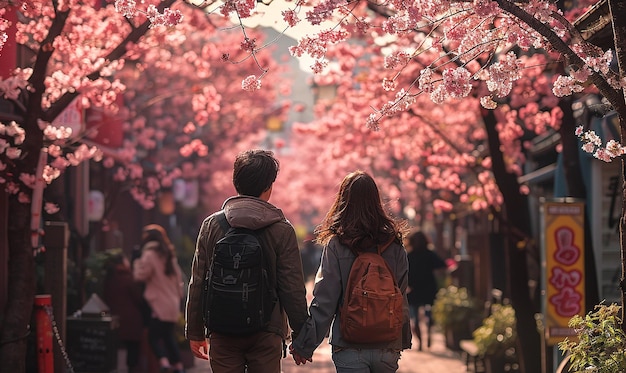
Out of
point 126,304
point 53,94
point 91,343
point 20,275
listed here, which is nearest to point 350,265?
point 20,275

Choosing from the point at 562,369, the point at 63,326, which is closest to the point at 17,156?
the point at 63,326

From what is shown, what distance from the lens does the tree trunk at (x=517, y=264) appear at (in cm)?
1277

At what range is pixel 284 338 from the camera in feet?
21.0

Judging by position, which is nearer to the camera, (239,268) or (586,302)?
(239,268)

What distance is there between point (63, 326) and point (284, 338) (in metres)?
5.72

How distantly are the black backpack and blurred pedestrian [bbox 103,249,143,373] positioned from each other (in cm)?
777

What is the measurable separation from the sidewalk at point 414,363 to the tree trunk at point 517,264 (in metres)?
3.25

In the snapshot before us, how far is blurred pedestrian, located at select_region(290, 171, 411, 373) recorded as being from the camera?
6.22 metres

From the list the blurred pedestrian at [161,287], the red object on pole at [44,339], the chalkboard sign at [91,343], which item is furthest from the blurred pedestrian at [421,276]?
the red object on pole at [44,339]

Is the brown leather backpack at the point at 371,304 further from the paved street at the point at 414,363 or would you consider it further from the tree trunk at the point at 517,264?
the paved street at the point at 414,363

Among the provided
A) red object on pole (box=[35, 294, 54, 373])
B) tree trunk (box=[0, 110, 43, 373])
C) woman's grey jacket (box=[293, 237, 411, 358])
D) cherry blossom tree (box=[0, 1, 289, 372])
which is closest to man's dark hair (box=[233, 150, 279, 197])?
woman's grey jacket (box=[293, 237, 411, 358])

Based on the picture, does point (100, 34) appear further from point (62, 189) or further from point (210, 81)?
point (210, 81)

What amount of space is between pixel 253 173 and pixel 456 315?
1416 centimetres

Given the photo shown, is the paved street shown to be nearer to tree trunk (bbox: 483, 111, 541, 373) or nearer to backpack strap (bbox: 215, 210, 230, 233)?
tree trunk (bbox: 483, 111, 541, 373)
